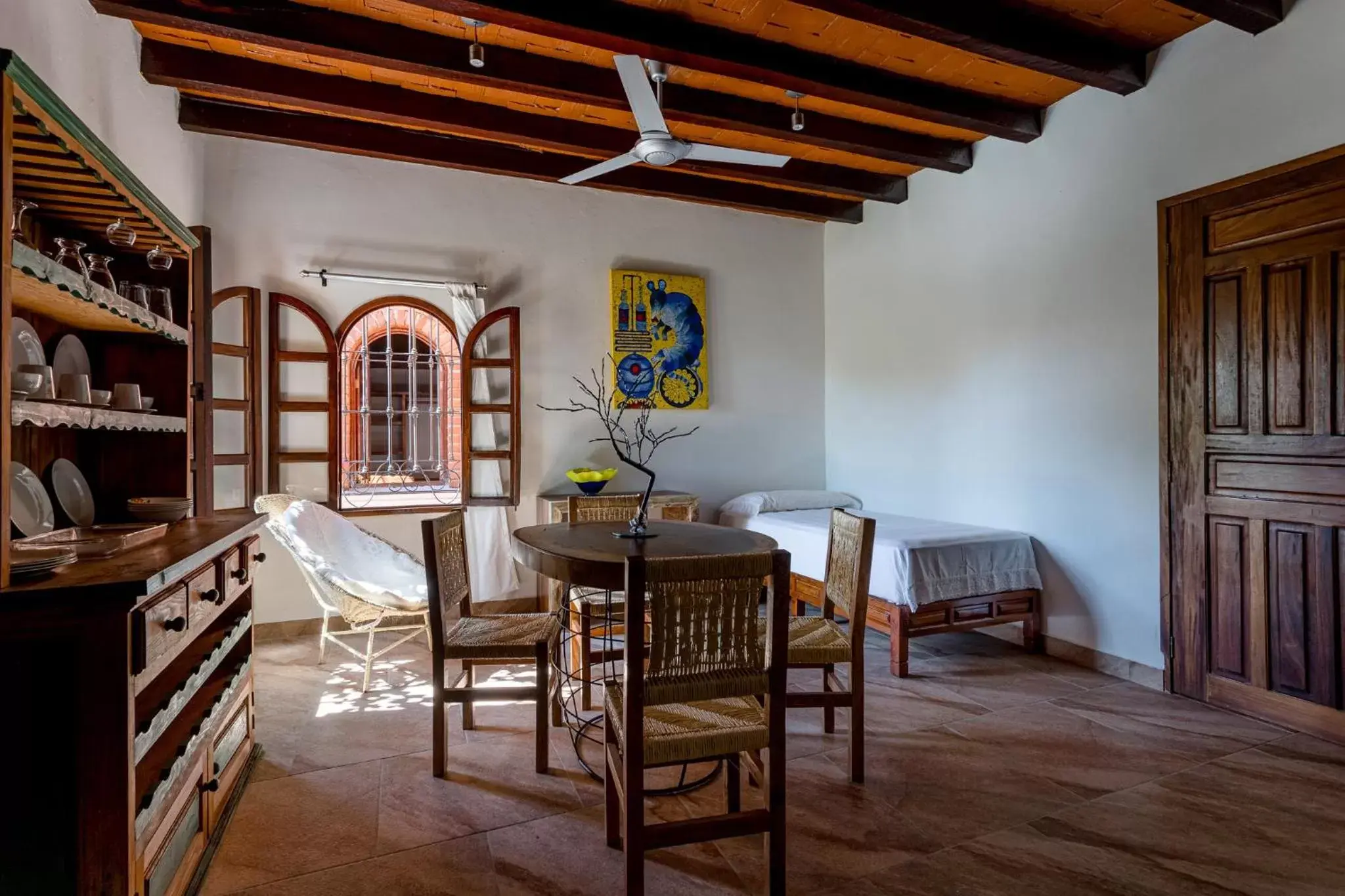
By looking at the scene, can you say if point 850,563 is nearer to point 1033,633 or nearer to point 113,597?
point 1033,633

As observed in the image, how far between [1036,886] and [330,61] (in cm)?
421

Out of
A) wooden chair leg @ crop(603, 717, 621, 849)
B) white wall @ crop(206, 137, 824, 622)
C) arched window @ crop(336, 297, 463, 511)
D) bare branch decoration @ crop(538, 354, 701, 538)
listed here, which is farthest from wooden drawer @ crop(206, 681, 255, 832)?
bare branch decoration @ crop(538, 354, 701, 538)

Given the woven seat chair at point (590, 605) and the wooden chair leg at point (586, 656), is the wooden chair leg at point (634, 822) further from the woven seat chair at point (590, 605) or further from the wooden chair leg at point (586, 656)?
the woven seat chair at point (590, 605)

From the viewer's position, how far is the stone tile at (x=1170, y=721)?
2.78m

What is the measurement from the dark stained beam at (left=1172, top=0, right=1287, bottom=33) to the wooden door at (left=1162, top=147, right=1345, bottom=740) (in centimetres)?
61

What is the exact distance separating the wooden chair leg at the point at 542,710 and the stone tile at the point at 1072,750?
165 cm

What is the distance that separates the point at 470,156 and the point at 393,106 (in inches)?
27.8

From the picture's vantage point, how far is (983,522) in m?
4.36

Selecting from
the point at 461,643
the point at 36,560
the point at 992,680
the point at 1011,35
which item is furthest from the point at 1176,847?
the point at 1011,35

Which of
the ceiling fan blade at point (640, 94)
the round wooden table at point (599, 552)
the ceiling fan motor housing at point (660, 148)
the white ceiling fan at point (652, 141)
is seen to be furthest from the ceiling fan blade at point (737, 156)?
the round wooden table at point (599, 552)

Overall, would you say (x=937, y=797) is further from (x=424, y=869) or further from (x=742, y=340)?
(x=742, y=340)

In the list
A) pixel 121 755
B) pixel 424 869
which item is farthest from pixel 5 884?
pixel 424 869

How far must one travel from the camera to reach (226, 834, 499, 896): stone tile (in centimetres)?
188

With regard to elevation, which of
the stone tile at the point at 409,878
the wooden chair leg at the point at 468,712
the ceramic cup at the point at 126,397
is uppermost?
the ceramic cup at the point at 126,397
